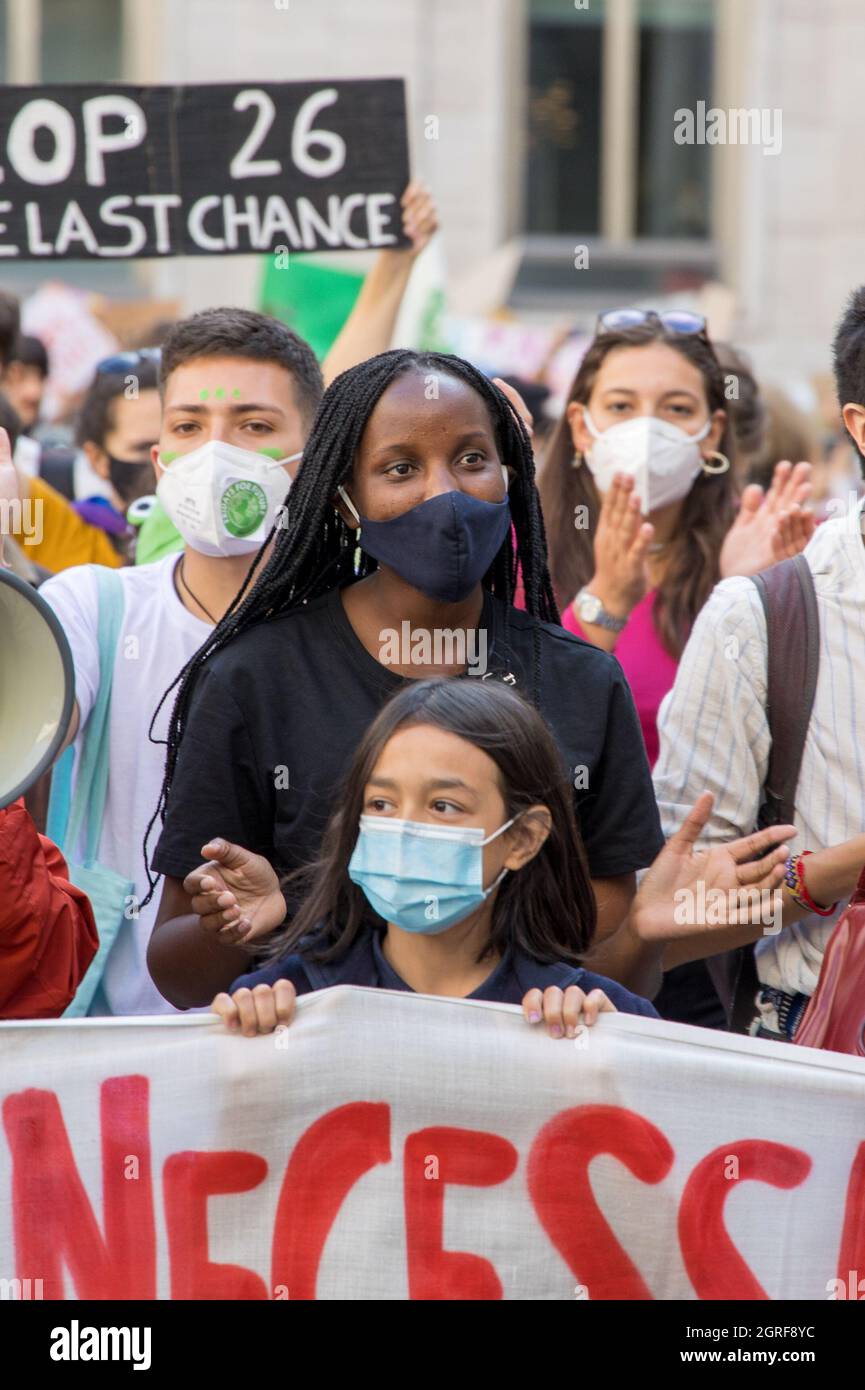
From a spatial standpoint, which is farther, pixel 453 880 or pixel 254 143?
pixel 254 143

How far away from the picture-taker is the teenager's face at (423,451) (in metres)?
3.20

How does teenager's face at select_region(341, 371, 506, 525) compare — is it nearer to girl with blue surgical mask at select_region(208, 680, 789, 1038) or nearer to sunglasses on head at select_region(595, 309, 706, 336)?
girl with blue surgical mask at select_region(208, 680, 789, 1038)

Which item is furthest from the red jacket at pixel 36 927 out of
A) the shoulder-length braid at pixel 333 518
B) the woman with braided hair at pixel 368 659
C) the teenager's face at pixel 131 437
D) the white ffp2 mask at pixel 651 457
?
the teenager's face at pixel 131 437

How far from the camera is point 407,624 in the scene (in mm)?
3266

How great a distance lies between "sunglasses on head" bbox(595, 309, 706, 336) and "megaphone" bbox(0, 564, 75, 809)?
6.88 feet

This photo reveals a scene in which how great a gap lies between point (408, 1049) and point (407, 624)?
66cm

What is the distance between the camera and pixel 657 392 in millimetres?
4746

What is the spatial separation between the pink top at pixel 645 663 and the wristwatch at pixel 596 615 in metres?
0.03

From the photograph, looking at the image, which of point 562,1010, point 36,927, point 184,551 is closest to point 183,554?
point 184,551

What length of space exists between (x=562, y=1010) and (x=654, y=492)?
2.01 m

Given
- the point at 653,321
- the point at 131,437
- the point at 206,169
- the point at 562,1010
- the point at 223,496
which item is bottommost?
the point at 562,1010

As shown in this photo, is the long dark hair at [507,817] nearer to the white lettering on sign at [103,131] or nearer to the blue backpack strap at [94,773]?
the blue backpack strap at [94,773]

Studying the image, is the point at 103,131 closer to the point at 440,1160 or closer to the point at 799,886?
the point at 799,886

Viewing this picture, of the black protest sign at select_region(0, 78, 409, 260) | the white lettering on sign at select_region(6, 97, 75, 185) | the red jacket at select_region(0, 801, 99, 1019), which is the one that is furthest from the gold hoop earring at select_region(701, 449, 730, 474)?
the red jacket at select_region(0, 801, 99, 1019)
